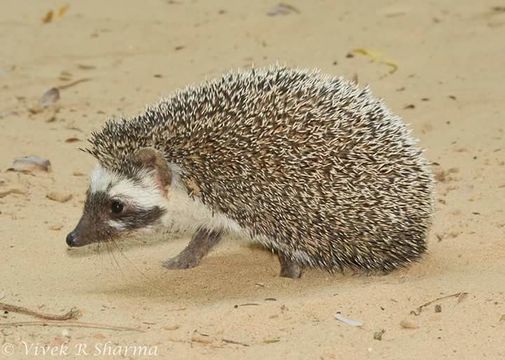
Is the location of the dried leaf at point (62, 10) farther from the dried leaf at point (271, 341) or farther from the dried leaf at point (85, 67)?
the dried leaf at point (271, 341)

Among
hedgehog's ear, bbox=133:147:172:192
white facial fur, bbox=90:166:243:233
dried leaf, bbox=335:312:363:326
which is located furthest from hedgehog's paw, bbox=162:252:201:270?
dried leaf, bbox=335:312:363:326

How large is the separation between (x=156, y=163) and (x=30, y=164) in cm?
235

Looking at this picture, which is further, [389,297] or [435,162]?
[435,162]

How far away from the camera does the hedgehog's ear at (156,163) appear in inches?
255

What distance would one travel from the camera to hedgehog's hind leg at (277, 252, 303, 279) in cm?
687

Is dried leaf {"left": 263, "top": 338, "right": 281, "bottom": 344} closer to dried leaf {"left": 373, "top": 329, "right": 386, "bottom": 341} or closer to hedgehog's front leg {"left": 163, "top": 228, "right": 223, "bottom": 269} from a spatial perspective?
dried leaf {"left": 373, "top": 329, "right": 386, "bottom": 341}

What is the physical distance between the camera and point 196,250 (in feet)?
23.8

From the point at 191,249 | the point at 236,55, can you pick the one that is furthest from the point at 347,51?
the point at 191,249

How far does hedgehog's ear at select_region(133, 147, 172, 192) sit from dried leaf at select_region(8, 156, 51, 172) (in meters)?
2.21

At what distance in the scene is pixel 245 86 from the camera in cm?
674

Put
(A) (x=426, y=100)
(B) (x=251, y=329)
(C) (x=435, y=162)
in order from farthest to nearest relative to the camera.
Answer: (A) (x=426, y=100) < (C) (x=435, y=162) < (B) (x=251, y=329)

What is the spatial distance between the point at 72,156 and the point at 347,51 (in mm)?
3947

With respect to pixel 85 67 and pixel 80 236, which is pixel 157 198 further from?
pixel 85 67

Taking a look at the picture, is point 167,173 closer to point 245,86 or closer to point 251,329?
point 245,86
